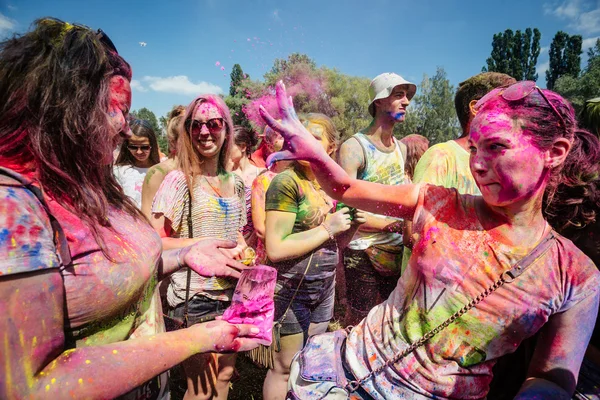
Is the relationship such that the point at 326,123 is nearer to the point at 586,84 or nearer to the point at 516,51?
the point at 586,84

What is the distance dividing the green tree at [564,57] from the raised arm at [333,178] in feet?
149

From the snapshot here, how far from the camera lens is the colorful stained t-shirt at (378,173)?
3.17m

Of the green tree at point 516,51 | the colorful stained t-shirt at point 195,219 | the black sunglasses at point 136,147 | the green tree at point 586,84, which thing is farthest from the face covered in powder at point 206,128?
the green tree at point 516,51

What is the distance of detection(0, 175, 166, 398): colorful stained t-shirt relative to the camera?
0.85 metres

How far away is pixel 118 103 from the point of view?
1295 millimetres

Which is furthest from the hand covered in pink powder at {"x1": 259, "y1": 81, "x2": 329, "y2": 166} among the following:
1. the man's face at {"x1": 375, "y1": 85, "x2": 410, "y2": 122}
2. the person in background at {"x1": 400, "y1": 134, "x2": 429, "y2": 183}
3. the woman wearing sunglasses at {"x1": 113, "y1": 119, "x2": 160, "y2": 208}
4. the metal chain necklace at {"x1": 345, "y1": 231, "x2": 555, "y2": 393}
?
the person in background at {"x1": 400, "y1": 134, "x2": 429, "y2": 183}

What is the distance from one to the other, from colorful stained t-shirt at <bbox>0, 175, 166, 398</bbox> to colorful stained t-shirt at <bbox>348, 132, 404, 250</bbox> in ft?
6.99

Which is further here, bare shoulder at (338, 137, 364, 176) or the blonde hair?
bare shoulder at (338, 137, 364, 176)

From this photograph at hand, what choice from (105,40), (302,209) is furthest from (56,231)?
(302,209)

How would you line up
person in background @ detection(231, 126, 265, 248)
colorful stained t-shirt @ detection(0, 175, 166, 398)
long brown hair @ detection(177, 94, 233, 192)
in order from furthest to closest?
1. person in background @ detection(231, 126, 265, 248)
2. long brown hair @ detection(177, 94, 233, 192)
3. colorful stained t-shirt @ detection(0, 175, 166, 398)

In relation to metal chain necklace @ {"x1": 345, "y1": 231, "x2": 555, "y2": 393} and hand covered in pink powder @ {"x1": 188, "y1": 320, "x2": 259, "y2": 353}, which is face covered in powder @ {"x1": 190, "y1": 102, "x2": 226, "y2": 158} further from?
metal chain necklace @ {"x1": 345, "y1": 231, "x2": 555, "y2": 393}

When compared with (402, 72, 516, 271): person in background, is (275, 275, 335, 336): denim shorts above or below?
below

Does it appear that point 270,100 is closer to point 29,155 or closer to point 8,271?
point 29,155

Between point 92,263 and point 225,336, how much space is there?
52cm
